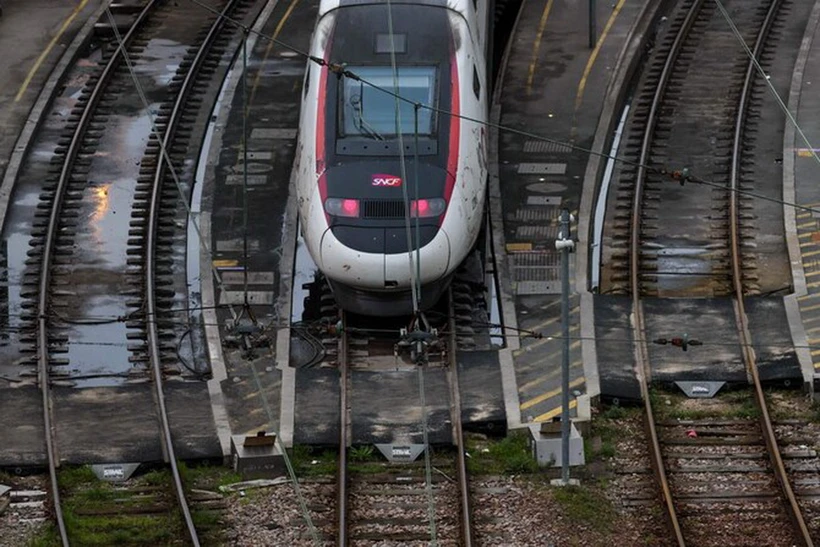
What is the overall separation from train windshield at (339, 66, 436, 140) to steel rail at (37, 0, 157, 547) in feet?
19.7

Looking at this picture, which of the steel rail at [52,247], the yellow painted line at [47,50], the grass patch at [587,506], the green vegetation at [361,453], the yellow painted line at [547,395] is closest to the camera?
the grass patch at [587,506]

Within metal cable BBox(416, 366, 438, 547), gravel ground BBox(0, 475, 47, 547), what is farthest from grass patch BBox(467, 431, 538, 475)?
gravel ground BBox(0, 475, 47, 547)

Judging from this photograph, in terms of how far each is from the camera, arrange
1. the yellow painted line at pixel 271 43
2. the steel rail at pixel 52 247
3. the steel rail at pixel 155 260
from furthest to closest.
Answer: the yellow painted line at pixel 271 43 < the steel rail at pixel 52 247 < the steel rail at pixel 155 260

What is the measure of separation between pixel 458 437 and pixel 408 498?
190cm

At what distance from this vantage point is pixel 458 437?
3216 centimetres

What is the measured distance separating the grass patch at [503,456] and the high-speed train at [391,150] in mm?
2591

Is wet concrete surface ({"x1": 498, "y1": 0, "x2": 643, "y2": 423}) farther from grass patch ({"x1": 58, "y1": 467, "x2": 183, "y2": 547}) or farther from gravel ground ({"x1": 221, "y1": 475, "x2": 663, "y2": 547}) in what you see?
grass patch ({"x1": 58, "y1": 467, "x2": 183, "y2": 547})

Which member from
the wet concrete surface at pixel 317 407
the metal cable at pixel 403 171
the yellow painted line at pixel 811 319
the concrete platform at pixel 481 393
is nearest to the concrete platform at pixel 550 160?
the concrete platform at pixel 481 393

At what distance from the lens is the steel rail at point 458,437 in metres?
29.3

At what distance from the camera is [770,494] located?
30.5 meters

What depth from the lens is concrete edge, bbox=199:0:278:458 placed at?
33.1 meters

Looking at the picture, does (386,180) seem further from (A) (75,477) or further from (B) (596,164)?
(B) (596,164)

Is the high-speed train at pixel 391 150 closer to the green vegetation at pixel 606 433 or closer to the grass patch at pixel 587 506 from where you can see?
the green vegetation at pixel 606 433

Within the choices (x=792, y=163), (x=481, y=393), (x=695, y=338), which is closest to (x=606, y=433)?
(x=481, y=393)
